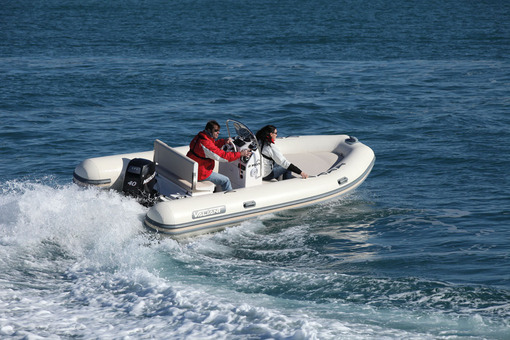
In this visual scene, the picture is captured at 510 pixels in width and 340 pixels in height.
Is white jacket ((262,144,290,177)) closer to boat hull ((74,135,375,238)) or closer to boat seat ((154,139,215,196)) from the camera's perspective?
boat hull ((74,135,375,238))

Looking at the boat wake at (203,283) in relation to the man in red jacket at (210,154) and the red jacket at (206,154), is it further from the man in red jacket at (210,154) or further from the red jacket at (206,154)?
the red jacket at (206,154)

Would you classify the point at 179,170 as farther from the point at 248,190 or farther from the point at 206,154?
the point at 248,190

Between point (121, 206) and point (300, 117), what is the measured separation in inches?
294

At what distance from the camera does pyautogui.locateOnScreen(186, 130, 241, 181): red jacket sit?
26.1ft

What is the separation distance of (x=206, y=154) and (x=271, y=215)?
1.27m

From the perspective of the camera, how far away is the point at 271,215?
854 centimetres

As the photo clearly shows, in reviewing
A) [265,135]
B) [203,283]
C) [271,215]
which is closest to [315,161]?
[265,135]

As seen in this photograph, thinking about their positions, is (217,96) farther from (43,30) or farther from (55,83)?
(43,30)

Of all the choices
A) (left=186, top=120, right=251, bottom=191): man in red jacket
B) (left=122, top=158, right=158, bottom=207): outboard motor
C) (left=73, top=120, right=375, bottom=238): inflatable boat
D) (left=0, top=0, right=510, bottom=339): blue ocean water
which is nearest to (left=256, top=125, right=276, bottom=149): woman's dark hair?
(left=73, top=120, right=375, bottom=238): inflatable boat

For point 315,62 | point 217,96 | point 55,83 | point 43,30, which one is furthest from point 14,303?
point 43,30

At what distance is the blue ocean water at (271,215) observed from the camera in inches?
233

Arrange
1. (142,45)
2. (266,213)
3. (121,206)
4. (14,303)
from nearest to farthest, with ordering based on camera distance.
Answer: (14,303)
(121,206)
(266,213)
(142,45)

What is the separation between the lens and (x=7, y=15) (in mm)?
30141

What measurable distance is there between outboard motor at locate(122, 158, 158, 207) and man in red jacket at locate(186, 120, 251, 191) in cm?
58
